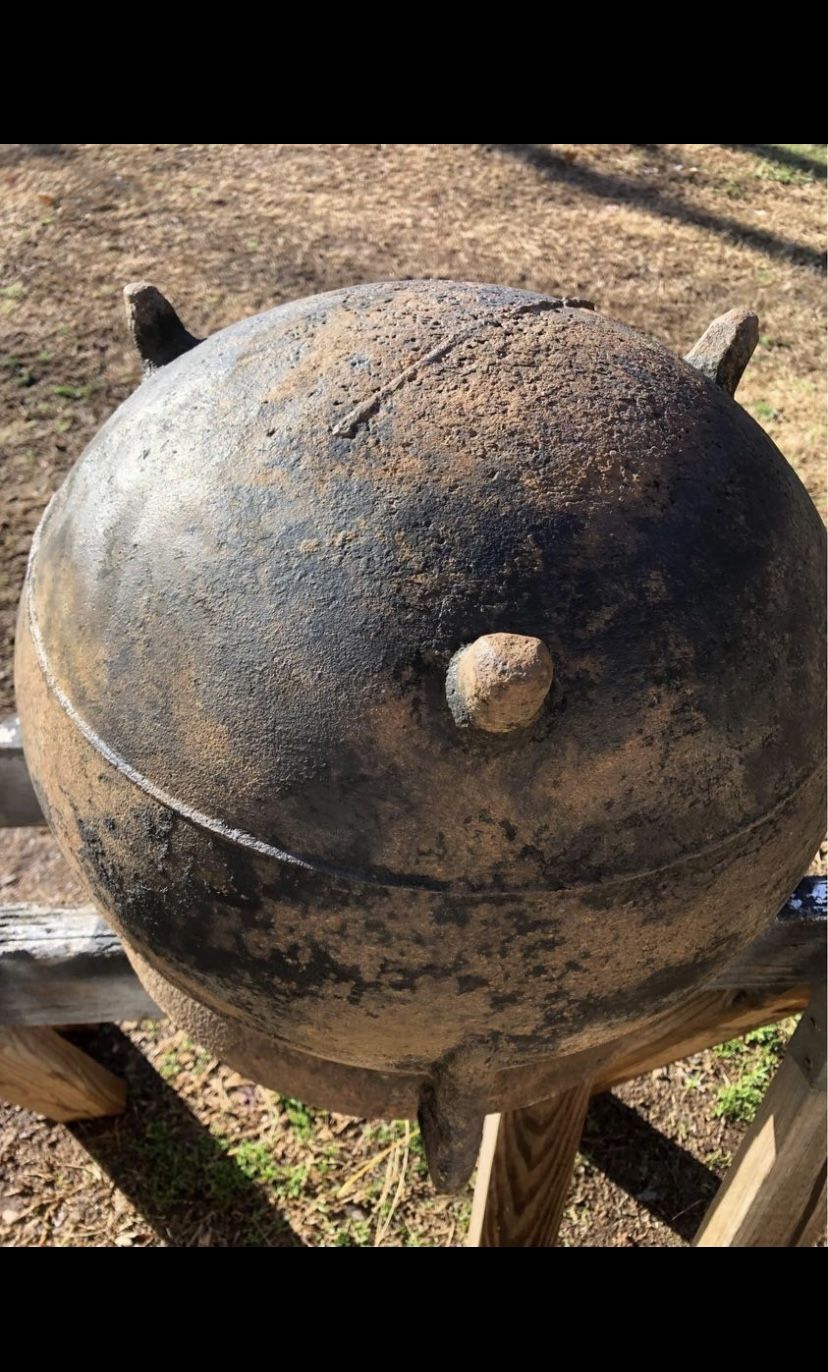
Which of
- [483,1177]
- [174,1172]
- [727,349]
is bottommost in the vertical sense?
[174,1172]

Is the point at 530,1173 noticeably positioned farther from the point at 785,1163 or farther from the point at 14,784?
the point at 14,784

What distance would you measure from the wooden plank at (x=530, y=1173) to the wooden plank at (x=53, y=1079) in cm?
95

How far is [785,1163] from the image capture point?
1978 millimetres

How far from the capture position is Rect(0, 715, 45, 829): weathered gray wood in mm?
1815

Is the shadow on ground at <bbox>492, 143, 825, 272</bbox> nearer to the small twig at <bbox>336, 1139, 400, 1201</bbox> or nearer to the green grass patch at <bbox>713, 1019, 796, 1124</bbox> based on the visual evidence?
the green grass patch at <bbox>713, 1019, 796, 1124</bbox>

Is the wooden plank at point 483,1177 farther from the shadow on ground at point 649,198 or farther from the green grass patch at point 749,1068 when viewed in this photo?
the shadow on ground at point 649,198

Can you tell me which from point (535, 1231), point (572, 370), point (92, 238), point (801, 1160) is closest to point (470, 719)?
point (572, 370)

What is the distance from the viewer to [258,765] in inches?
46.0

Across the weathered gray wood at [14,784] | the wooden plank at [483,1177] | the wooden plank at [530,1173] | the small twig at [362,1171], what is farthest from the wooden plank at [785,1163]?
the weathered gray wood at [14,784]

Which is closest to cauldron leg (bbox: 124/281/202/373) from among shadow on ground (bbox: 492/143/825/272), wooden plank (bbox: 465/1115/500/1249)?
wooden plank (bbox: 465/1115/500/1249)

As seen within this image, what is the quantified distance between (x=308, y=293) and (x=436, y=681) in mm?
4279

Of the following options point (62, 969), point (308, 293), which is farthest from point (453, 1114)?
point (308, 293)

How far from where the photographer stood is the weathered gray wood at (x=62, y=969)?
1837 mm

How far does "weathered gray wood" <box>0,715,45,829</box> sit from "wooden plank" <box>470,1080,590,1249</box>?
3.51 ft
